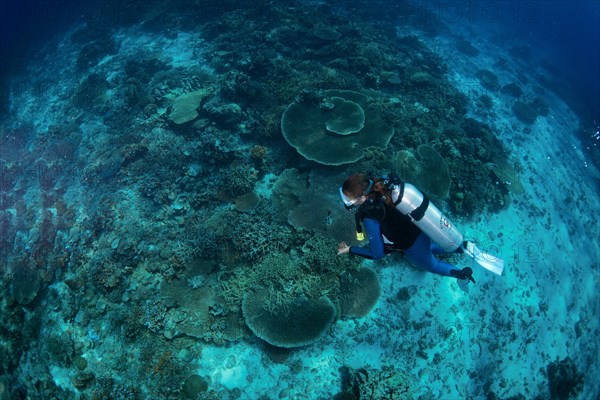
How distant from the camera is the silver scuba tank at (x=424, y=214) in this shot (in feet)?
13.3

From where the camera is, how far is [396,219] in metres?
4.46

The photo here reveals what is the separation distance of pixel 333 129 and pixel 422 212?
4.27m

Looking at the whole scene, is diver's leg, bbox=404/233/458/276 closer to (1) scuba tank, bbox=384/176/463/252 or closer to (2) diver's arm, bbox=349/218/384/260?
(1) scuba tank, bbox=384/176/463/252

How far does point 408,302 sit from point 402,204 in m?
Result: 3.31

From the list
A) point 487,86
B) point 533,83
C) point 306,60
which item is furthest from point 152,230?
point 533,83

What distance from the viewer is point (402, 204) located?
407cm

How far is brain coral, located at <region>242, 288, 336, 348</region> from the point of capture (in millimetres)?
5375

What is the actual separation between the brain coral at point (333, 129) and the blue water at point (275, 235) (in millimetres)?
70

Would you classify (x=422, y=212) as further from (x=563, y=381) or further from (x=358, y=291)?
(x=563, y=381)

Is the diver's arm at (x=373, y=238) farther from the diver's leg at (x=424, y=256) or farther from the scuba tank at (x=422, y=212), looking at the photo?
the diver's leg at (x=424, y=256)

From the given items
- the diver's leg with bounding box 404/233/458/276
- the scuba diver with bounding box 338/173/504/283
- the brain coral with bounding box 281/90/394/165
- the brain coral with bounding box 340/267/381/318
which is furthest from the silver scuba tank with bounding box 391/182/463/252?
the brain coral with bounding box 281/90/394/165

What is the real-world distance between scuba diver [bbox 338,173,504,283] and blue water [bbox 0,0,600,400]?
159 centimetres

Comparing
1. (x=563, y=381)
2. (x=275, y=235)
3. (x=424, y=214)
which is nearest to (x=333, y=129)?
(x=275, y=235)

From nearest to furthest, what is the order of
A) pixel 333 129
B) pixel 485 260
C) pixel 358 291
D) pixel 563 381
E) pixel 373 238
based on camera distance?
pixel 373 238 → pixel 485 260 → pixel 358 291 → pixel 333 129 → pixel 563 381
